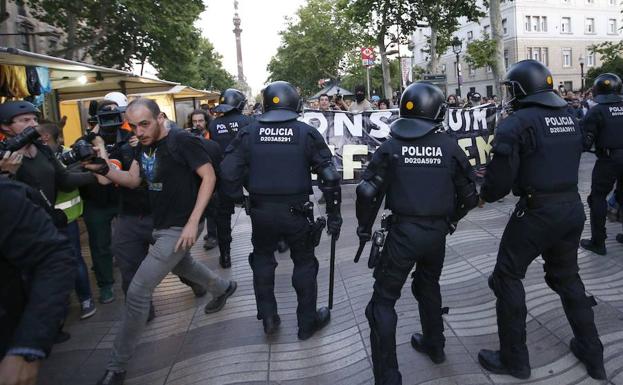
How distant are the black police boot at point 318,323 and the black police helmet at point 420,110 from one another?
1.71 metres

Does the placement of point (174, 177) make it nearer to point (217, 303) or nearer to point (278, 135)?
point (278, 135)

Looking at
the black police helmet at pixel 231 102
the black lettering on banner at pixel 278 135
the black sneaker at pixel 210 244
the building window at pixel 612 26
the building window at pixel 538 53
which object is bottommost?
the black sneaker at pixel 210 244

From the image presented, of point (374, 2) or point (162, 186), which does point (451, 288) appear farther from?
point (374, 2)

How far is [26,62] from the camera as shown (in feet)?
19.2

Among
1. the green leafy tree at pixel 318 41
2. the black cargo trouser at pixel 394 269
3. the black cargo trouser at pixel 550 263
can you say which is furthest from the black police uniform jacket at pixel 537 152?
the green leafy tree at pixel 318 41

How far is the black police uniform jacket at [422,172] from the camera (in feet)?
9.39

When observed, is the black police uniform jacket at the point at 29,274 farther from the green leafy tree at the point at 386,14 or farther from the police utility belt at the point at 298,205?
the green leafy tree at the point at 386,14

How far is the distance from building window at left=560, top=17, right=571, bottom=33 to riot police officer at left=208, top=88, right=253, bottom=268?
52258mm

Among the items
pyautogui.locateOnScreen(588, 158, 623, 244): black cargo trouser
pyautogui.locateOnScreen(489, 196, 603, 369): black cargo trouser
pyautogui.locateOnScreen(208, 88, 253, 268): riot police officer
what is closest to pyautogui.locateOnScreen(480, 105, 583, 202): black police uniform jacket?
pyautogui.locateOnScreen(489, 196, 603, 369): black cargo trouser

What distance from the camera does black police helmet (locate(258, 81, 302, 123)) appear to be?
3.62m

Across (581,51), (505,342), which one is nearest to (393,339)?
(505,342)

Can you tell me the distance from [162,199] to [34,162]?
1.13 meters

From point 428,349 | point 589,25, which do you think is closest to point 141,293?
point 428,349

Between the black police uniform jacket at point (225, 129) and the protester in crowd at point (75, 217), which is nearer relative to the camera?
the protester in crowd at point (75, 217)
